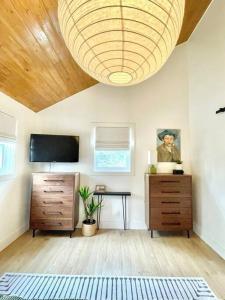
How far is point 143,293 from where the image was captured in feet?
6.03

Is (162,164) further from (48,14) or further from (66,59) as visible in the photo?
(48,14)

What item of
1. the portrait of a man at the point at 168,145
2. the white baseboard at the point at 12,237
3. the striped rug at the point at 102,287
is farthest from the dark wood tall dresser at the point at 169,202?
the white baseboard at the point at 12,237

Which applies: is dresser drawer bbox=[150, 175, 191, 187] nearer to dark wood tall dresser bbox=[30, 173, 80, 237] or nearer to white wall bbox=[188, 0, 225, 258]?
white wall bbox=[188, 0, 225, 258]

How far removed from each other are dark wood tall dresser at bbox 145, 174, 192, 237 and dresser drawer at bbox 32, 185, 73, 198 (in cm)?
130

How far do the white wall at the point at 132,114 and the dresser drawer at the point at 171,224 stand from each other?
62 centimetres

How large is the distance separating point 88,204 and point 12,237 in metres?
1.28

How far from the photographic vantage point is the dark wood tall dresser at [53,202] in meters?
3.12

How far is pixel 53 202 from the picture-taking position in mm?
3158

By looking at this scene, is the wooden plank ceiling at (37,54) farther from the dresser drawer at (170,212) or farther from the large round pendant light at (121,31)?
the dresser drawer at (170,212)

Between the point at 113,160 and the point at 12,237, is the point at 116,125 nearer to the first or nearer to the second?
the point at 113,160

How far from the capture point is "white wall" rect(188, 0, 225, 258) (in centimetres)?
268

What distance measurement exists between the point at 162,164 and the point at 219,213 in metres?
1.18

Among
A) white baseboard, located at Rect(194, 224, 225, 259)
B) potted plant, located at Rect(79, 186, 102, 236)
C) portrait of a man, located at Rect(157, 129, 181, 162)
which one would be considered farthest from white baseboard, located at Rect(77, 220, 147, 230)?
portrait of a man, located at Rect(157, 129, 181, 162)

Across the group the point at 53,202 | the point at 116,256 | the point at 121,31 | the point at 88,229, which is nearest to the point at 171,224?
the point at 116,256
